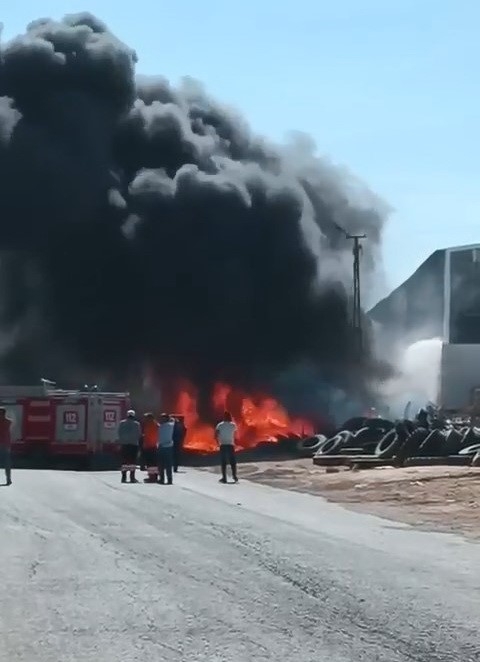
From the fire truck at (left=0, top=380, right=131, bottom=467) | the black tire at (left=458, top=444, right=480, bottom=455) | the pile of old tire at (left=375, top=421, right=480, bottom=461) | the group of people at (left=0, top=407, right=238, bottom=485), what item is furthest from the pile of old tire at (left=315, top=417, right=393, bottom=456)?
the group of people at (left=0, top=407, right=238, bottom=485)

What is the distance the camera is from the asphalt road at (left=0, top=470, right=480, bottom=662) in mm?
8211

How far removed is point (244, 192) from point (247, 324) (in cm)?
622

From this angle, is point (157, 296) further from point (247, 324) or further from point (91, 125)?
point (91, 125)

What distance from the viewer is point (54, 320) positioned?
53.2m

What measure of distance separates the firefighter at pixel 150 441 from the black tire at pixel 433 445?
7187 mm

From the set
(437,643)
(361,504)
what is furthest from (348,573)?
(361,504)

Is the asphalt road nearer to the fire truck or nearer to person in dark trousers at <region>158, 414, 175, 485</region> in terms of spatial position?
person in dark trousers at <region>158, 414, 175, 485</region>

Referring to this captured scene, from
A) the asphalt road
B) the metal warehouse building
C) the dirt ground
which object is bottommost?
the asphalt road

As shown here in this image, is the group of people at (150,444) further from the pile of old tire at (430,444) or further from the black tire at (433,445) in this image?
the black tire at (433,445)

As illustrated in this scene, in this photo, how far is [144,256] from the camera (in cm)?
5347

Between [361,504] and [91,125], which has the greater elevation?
[91,125]

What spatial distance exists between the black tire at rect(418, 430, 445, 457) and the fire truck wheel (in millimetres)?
7345

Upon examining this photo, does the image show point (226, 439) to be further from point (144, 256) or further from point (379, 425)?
point (144, 256)

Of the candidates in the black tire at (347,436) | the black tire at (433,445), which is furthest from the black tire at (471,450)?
the black tire at (347,436)
